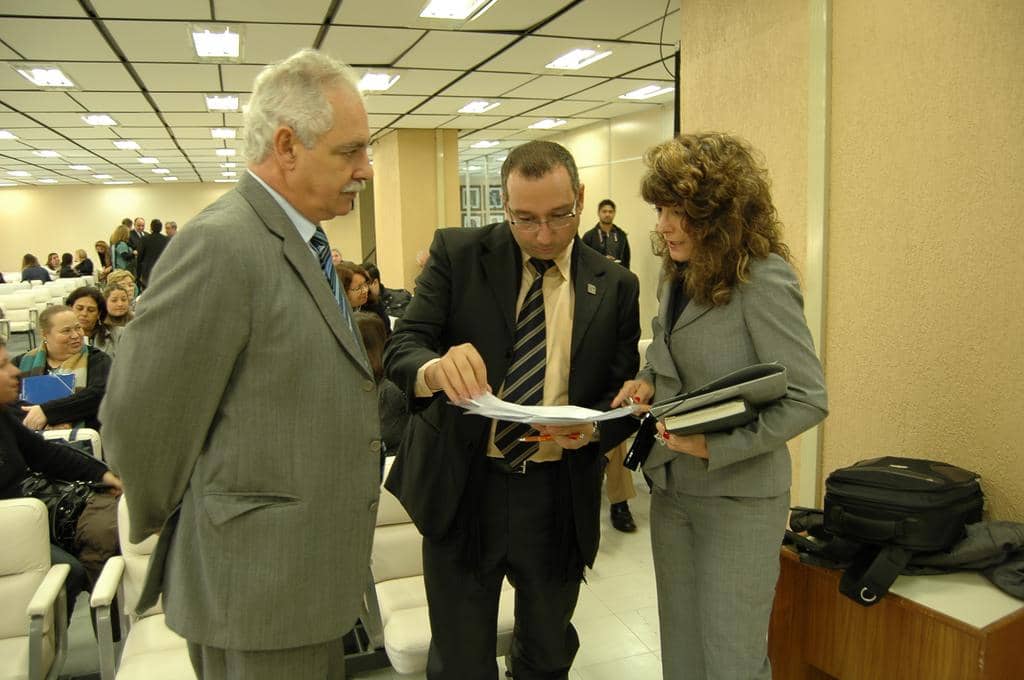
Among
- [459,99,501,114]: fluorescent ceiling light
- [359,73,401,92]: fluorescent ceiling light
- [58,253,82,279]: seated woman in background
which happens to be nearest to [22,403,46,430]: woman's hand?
[359,73,401,92]: fluorescent ceiling light

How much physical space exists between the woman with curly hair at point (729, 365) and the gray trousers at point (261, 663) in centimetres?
83

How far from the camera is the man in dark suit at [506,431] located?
1641 millimetres

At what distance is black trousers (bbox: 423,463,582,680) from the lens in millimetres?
1688

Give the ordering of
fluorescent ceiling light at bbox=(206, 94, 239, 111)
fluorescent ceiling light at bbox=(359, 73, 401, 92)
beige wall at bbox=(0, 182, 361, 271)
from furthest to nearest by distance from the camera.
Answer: beige wall at bbox=(0, 182, 361, 271)
fluorescent ceiling light at bbox=(206, 94, 239, 111)
fluorescent ceiling light at bbox=(359, 73, 401, 92)

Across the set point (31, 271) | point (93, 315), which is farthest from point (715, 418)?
point (31, 271)

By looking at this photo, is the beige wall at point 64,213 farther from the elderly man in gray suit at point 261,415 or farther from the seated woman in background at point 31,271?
the elderly man in gray suit at point 261,415

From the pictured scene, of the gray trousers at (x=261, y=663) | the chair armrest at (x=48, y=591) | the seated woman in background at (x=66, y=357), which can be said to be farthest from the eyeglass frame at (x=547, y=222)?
the seated woman in background at (x=66, y=357)

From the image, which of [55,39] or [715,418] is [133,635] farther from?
[55,39]

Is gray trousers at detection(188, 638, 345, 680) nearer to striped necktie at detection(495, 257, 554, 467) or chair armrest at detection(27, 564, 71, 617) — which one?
striped necktie at detection(495, 257, 554, 467)

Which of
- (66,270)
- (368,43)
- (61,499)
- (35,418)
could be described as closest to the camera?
(61,499)

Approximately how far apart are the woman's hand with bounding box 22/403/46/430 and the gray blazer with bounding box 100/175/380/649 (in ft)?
8.98

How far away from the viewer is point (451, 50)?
538cm

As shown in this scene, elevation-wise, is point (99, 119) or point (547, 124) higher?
point (547, 124)

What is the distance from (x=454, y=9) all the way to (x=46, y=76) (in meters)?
3.77
